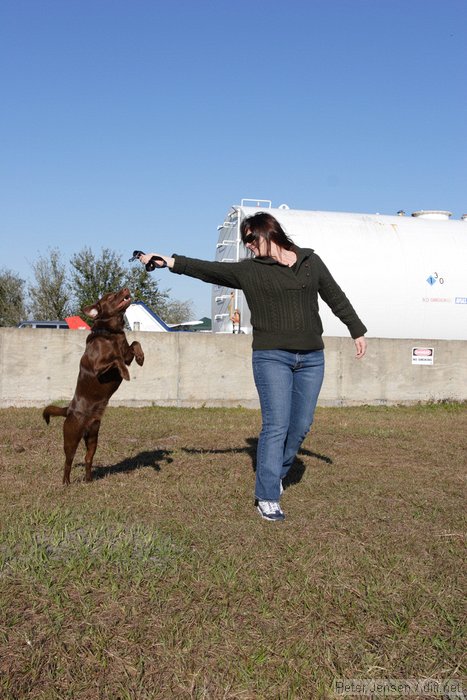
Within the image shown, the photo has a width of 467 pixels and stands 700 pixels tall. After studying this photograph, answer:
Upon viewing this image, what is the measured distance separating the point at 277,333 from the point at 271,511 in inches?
47.4

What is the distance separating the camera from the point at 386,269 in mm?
14977

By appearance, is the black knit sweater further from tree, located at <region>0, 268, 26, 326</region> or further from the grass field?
tree, located at <region>0, 268, 26, 326</region>

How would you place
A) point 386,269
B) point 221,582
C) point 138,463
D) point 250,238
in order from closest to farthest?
point 221,582 < point 250,238 < point 138,463 < point 386,269

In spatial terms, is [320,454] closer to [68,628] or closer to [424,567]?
[424,567]

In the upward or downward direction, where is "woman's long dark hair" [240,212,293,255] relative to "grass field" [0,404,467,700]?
upward

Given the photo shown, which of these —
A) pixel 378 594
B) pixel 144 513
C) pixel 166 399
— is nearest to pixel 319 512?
pixel 144 513

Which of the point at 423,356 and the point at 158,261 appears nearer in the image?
the point at 158,261

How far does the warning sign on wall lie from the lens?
14.2 metres

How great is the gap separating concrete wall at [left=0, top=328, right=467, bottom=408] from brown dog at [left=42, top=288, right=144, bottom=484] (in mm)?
6420

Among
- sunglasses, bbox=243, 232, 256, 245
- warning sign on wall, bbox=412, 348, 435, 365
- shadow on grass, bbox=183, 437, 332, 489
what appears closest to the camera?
sunglasses, bbox=243, 232, 256, 245

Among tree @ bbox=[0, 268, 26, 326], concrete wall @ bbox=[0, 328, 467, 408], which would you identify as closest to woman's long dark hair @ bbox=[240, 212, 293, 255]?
concrete wall @ bbox=[0, 328, 467, 408]

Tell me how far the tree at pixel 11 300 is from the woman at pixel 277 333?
3650 cm

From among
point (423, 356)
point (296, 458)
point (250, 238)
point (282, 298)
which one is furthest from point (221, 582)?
point (423, 356)

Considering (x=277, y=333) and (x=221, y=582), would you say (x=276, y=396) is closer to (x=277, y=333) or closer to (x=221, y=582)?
(x=277, y=333)
